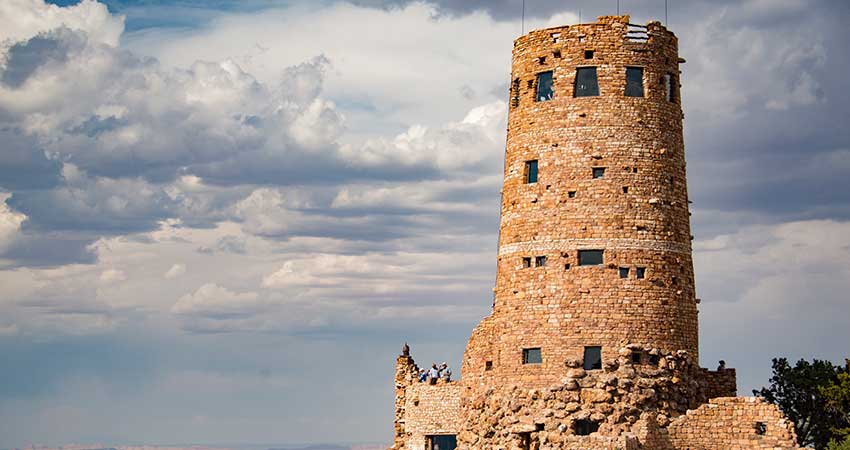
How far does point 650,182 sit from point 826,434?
17.0 m

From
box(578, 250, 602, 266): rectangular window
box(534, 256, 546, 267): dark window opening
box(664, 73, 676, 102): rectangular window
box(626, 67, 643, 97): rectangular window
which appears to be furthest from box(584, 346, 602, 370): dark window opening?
box(664, 73, 676, 102): rectangular window

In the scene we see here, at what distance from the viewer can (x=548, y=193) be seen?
200 feet

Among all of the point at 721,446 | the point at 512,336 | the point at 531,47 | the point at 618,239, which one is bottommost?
the point at 721,446

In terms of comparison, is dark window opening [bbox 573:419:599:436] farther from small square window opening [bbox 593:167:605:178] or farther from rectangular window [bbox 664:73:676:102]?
rectangular window [bbox 664:73:676:102]

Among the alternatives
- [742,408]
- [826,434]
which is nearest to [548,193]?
[742,408]

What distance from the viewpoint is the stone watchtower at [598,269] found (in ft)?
194

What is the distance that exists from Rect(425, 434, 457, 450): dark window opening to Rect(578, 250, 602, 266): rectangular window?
12085mm

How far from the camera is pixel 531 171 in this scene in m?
62.0

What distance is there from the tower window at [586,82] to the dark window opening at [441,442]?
681 inches

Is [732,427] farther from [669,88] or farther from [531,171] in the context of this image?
[669,88]

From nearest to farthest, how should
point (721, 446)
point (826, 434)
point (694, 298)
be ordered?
point (721, 446) < point (694, 298) < point (826, 434)

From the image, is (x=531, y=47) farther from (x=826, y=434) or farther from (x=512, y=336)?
(x=826, y=434)

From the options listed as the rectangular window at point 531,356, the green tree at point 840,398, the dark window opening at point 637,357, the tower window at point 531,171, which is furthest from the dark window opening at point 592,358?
the green tree at point 840,398

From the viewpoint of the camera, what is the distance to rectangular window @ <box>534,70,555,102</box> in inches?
2443
